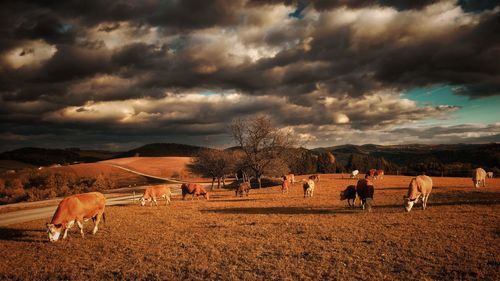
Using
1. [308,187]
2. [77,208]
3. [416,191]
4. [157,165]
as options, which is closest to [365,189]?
[416,191]

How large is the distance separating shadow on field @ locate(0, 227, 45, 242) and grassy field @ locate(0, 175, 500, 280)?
0.08 meters

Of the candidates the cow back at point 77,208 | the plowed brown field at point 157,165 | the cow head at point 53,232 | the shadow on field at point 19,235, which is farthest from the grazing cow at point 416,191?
the plowed brown field at point 157,165

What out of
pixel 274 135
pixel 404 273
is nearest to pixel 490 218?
pixel 404 273

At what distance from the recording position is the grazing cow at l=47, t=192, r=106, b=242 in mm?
14320

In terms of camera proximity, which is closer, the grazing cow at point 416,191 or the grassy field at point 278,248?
the grassy field at point 278,248

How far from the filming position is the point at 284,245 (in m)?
11.9

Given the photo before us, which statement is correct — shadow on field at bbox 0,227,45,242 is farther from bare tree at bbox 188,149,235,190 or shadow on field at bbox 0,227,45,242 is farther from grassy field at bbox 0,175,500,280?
bare tree at bbox 188,149,235,190

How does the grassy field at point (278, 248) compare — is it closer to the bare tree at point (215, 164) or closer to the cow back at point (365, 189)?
the cow back at point (365, 189)

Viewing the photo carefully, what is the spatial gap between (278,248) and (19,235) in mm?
15458

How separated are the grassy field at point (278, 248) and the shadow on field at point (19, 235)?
8 centimetres

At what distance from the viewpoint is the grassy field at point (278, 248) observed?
30.0ft

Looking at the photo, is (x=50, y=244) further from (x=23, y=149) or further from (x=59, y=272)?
(x=23, y=149)

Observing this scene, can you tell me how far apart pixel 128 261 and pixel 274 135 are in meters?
33.7

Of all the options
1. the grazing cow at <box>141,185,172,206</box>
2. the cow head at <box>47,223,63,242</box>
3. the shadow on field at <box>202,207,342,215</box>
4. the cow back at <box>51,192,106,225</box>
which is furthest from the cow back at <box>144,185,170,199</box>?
the cow head at <box>47,223,63,242</box>
